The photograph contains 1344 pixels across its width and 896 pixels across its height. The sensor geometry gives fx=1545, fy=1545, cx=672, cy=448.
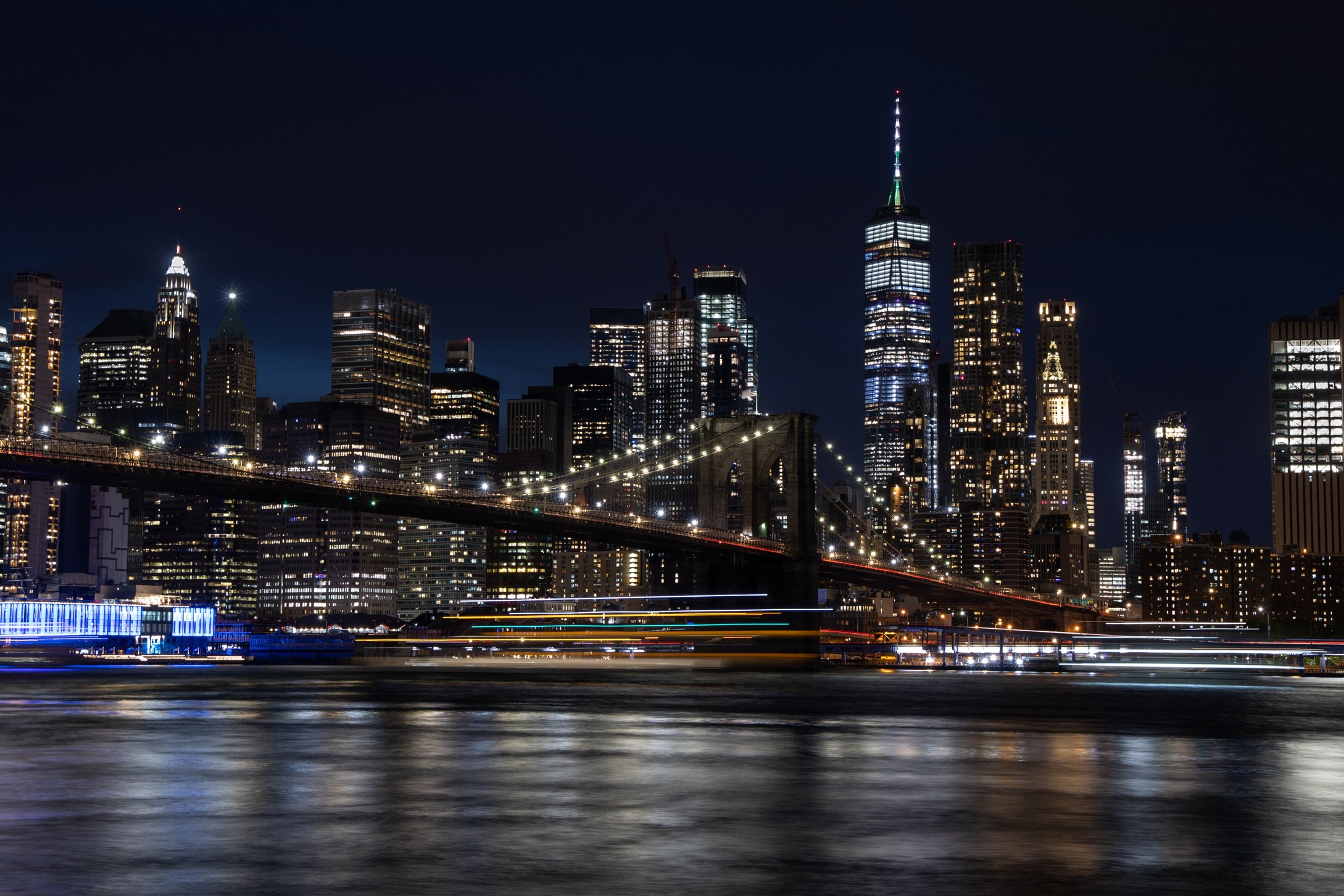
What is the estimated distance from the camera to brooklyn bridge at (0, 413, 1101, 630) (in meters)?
82.9

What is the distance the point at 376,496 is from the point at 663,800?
7209 cm

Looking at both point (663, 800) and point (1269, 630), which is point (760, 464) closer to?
point (1269, 630)

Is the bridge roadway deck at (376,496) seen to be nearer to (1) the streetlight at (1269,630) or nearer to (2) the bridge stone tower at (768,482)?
(2) the bridge stone tower at (768,482)

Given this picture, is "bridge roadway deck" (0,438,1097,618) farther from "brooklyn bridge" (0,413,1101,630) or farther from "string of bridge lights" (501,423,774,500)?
"string of bridge lights" (501,423,774,500)

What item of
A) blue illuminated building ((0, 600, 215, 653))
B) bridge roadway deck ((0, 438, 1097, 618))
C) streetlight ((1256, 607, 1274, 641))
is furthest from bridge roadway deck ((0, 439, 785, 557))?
streetlight ((1256, 607, 1274, 641))

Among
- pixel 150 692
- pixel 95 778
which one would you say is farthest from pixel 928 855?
pixel 150 692

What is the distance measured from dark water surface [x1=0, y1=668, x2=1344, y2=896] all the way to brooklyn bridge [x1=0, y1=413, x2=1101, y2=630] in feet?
122

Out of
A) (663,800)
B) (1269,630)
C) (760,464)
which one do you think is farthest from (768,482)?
(663,800)

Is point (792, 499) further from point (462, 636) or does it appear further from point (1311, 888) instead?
point (1311, 888)

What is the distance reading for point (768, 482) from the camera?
12125 centimetres

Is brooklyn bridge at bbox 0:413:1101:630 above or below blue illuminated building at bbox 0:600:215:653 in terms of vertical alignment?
above

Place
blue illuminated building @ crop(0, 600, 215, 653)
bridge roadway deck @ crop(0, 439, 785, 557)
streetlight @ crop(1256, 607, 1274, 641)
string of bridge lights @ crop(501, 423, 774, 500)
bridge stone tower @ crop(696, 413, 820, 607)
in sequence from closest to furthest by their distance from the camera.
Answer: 1. bridge roadway deck @ crop(0, 439, 785, 557)
2. bridge stone tower @ crop(696, 413, 820, 607)
3. string of bridge lights @ crop(501, 423, 774, 500)
4. blue illuminated building @ crop(0, 600, 215, 653)
5. streetlight @ crop(1256, 607, 1274, 641)

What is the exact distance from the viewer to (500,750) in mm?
31547

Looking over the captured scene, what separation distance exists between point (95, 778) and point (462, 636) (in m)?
80.0
